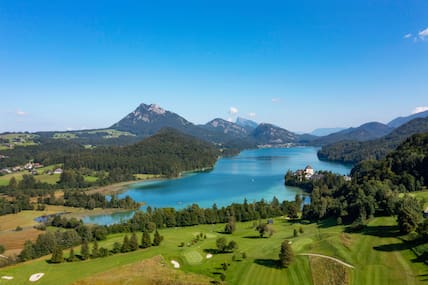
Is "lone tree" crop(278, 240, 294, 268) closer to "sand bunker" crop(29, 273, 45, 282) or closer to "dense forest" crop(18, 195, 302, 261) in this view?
"dense forest" crop(18, 195, 302, 261)

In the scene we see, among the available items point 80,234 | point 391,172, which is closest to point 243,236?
point 80,234

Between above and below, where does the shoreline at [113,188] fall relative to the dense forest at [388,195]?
below

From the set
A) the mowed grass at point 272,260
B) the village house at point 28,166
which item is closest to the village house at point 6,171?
the village house at point 28,166

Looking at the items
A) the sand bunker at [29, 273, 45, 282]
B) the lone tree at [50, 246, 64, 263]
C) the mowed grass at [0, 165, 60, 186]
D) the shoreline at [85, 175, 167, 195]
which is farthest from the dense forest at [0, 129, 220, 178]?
the sand bunker at [29, 273, 45, 282]

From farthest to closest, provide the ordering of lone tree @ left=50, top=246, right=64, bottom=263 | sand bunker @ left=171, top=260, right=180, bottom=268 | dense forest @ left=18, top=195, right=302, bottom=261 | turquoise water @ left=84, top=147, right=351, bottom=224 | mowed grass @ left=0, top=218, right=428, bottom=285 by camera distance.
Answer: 1. turquoise water @ left=84, top=147, right=351, bottom=224
2. dense forest @ left=18, top=195, right=302, bottom=261
3. lone tree @ left=50, top=246, right=64, bottom=263
4. sand bunker @ left=171, top=260, right=180, bottom=268
5. mowed grass @ left=0, top=218, right=428, bottom=285

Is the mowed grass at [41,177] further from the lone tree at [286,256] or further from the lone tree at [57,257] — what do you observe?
the lone tree at [286,256]

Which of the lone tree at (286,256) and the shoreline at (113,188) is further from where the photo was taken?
the shoreline at (113,188)

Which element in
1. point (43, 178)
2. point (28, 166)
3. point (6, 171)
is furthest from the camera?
point (28, 166)

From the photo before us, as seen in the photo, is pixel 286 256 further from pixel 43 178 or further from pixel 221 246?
pixel 43 178

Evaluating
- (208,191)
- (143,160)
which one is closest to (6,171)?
(143,160)
